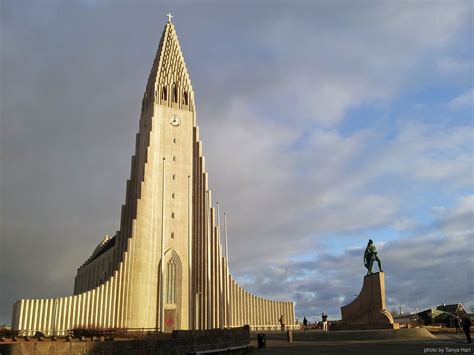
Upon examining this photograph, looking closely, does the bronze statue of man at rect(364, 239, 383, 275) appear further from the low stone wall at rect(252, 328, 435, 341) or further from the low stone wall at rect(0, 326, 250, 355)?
the low stone wall at rect(0, 326, 250, 355)

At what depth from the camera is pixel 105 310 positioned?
128ft

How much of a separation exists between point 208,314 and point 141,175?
15.4 meters

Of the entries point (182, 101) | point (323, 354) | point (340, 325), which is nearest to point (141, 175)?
point (182, 101)

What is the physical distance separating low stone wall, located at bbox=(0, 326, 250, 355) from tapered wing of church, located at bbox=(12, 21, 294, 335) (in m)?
17.9

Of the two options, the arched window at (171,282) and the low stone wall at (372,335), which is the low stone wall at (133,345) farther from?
the arched window at (171,282)

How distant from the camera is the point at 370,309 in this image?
33781mm

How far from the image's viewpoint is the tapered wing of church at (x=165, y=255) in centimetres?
3884

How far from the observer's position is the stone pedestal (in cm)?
3256

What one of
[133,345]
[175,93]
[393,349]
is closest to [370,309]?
[393,349]

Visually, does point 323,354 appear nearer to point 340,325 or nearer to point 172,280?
point 340,325

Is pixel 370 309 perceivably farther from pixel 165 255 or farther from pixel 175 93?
pixel 175 93

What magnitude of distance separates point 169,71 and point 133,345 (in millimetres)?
40331

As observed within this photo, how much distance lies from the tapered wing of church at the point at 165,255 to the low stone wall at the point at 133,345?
1790 cm

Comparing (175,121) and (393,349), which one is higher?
(175,121)
